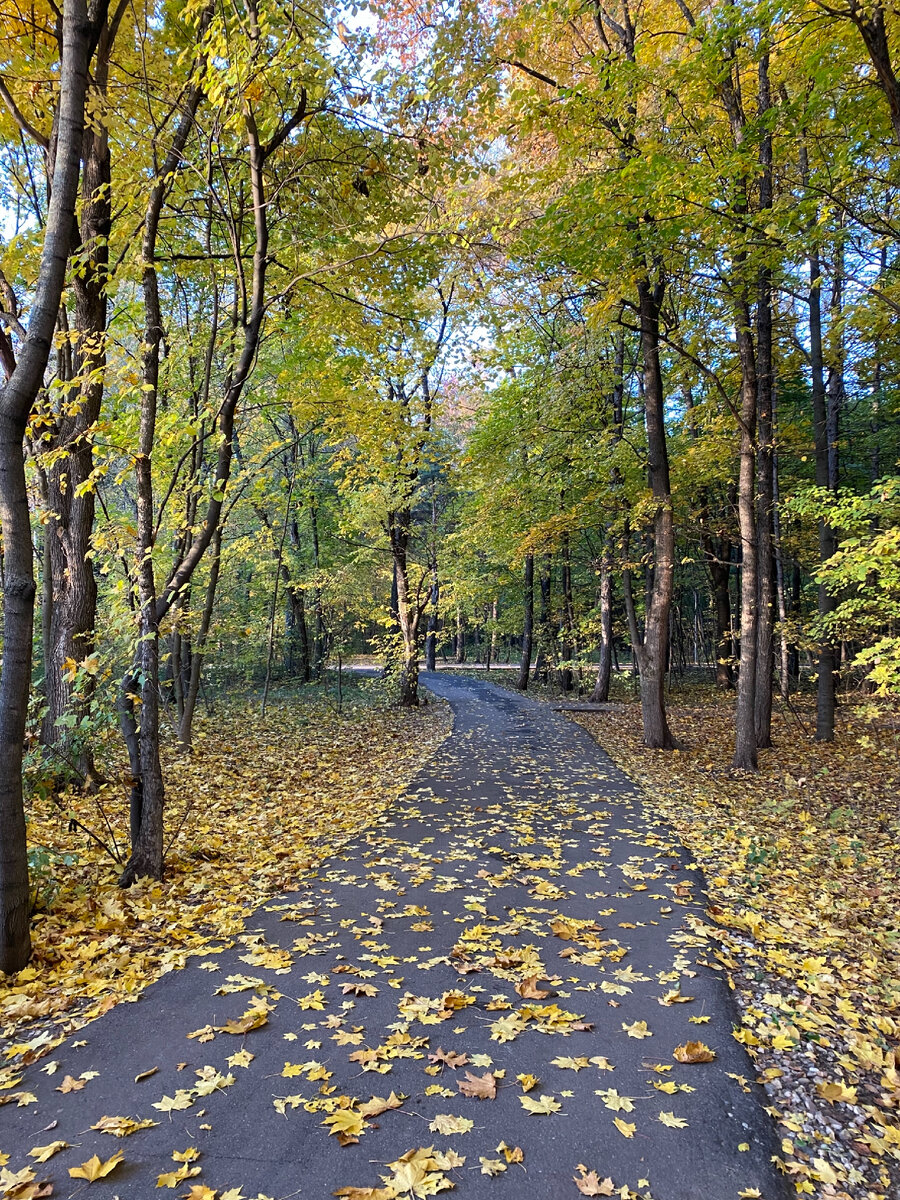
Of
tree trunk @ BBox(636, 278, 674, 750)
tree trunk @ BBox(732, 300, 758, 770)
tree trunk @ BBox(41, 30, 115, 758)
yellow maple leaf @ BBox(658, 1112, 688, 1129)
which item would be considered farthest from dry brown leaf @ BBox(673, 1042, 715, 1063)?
tree trunk @ BBox(636, 278, 674, 750)

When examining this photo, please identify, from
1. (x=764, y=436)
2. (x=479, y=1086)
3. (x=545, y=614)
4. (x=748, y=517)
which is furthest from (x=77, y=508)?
(x=545, y=614)

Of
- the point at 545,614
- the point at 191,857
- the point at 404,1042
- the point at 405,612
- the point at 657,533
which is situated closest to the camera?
the point at 404,1042

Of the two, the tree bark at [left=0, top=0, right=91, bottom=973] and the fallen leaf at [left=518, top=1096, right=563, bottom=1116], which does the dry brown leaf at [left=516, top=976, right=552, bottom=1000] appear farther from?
the tree bark at [left=0, top=0, right=91, bottom=973]

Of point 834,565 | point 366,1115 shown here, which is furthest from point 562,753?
point 366,1115

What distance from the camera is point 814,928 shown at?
14.4 feet

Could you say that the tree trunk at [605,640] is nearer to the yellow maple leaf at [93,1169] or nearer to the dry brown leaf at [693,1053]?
the dry brown leaf at [693,1053]

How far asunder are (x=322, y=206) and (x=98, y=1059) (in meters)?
8.41

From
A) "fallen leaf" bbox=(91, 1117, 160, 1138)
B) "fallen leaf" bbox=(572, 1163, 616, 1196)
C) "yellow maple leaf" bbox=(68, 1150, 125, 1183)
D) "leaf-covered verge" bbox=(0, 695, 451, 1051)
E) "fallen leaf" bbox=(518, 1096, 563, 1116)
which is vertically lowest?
"leaf-covered verge" bbox=(0, 695, 451, 1051)

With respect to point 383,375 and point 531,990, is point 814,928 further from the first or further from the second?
point 383,375

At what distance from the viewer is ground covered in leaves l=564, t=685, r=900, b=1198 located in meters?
2.53

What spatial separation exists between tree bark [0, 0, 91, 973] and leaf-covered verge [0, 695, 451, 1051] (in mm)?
467

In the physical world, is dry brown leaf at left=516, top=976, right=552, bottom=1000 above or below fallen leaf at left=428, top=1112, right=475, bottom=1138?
below

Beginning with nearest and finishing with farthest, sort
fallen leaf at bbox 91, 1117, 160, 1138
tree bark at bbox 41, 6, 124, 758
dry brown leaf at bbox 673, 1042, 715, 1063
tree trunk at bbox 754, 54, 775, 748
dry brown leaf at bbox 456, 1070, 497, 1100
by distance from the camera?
fallen leaf at bbox 91, 1117, 160, 1138, dry brown leaf at bbox 456, 1070, 497, 1100, dry brown leaf at bbox 673, 1042, 715, 1063, tree bark at bbox 41, 6, 124, 758, tree trunk at bbox 754, 54, 775, 748

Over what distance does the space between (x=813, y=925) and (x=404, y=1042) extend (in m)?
3.21
